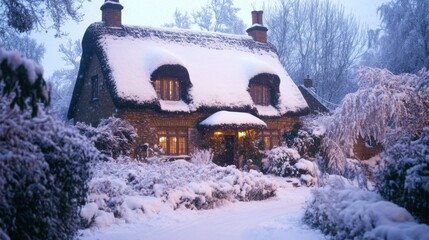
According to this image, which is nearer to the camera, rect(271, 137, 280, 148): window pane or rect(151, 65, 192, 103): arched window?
rect(151, 65, 192, 103): arched window

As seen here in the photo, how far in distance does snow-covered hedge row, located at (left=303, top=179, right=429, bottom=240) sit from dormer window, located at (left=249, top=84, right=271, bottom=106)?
490 inches

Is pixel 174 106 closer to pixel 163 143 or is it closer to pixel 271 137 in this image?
pixel 163 143

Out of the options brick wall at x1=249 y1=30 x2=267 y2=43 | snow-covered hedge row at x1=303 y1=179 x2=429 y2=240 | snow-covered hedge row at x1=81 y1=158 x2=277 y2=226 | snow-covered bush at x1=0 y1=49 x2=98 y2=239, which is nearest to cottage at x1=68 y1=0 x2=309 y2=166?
brick wall at x1=249 y1=30 x2=267 y2=43

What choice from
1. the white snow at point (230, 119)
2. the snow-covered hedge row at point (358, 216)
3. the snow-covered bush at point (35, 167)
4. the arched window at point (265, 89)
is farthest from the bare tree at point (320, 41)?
the snow-covered bush at point (35, 167)

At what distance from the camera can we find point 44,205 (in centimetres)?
451

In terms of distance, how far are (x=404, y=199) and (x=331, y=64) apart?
25.8m

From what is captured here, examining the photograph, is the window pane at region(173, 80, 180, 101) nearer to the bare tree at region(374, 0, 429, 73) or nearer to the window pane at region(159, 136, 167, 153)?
the window pane at region(159, 136, 167, 153)

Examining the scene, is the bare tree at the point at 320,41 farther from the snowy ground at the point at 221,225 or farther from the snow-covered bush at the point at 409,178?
the snow-covered bush at the point at 409,178

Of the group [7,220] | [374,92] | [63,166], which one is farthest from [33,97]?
[374,92]

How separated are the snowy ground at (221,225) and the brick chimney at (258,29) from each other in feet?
50.1

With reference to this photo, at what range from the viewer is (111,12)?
18.4 meters

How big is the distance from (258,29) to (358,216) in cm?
1954

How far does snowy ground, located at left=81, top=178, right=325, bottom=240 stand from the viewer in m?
6.78

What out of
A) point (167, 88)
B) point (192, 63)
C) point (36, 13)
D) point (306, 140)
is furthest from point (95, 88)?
point (306, 140)
